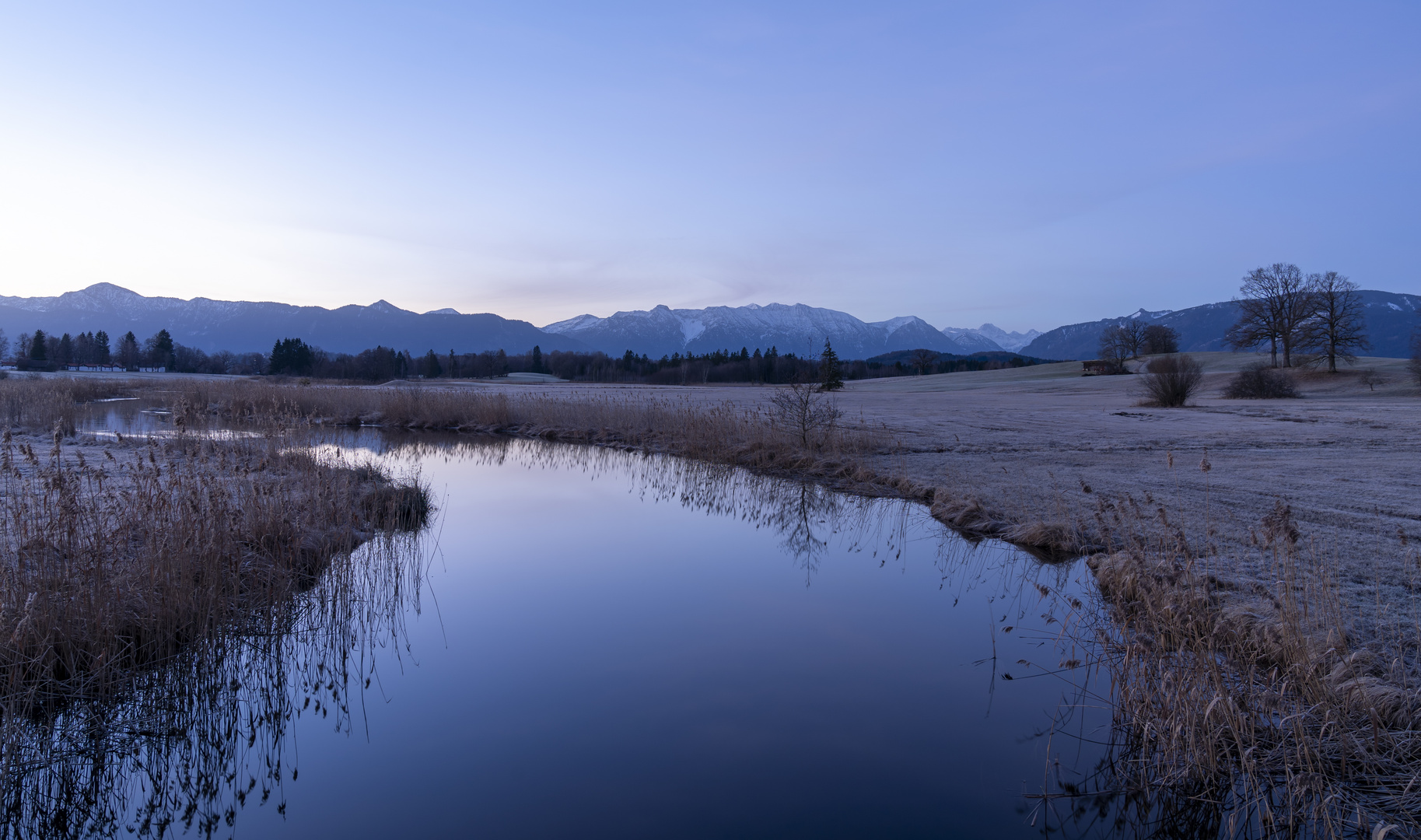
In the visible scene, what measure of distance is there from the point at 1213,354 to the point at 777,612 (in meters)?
76.8

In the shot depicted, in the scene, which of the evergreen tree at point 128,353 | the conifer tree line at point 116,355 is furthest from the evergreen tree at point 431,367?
the evergreen tree at point 128,353

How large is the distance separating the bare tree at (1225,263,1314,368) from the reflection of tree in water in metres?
61.7

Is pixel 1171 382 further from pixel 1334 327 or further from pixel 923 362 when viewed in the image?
pixel 923 362

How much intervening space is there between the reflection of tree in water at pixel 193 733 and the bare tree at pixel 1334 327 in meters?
59.7

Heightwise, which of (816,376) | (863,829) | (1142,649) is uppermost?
(816,376)

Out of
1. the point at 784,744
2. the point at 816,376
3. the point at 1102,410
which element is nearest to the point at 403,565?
the point at 784,744

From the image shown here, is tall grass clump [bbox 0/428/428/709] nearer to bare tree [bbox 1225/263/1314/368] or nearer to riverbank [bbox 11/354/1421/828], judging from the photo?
riverbank [bbox 11/354/1421/828]

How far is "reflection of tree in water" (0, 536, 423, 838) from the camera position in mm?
3859

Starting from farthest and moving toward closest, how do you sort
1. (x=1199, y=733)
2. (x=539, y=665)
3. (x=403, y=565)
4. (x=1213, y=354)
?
A: (x=1213, y=354), (x=403, y=565), (x=539, y=665), (x=1199, y=733)

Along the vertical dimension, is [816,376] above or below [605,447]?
above

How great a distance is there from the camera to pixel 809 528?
11.0m

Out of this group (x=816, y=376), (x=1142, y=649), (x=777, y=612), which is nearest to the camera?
(x=1142, y=649)

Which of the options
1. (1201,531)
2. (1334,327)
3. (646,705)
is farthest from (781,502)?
(1334,327)

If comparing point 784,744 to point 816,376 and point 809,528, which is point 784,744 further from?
point 816,376
